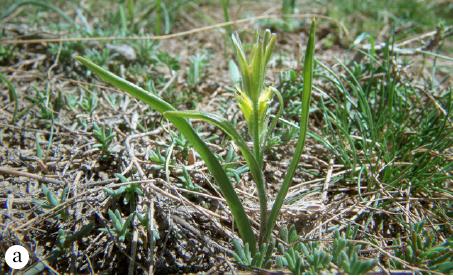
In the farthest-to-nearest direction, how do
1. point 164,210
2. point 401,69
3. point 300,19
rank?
point 300,19 → point 401,69 → point 164,210

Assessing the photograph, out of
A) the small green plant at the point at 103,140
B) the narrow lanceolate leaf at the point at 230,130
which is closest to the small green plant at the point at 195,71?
the small green plant at the point at 103,140

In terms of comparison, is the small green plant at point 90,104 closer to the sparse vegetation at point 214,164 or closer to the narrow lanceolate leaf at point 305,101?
the sparse vegetation at point 214,164

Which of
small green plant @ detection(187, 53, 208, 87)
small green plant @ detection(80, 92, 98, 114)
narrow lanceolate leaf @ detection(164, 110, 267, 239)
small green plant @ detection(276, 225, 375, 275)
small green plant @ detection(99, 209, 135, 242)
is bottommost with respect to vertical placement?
small green plant @ detection(276, 225, 375, 275)

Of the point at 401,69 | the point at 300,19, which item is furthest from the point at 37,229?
the point at 300,19

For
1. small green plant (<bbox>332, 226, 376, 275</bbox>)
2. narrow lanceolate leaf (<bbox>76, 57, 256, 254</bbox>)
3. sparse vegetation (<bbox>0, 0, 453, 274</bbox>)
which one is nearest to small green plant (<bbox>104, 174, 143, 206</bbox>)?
sparse vegetation (<bbox>0, 0, 453, 274</bbox>)

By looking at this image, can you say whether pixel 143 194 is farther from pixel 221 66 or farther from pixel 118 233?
pixel 221 66

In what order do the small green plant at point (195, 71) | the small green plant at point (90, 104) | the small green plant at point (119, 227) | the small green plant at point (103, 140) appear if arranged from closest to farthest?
the small green plant at point (119, 227)
the small green plant at point (103, 140)
the small green plant at point (90, 104)
the small green plant at point (195, 71)

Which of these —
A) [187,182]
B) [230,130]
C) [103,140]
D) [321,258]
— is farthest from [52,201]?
[321,258]

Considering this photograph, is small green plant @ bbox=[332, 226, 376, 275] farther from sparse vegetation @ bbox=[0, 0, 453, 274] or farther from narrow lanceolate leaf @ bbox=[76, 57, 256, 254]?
narrow lanceolate leaf @ bbox=[76, 57, 256, 254]
